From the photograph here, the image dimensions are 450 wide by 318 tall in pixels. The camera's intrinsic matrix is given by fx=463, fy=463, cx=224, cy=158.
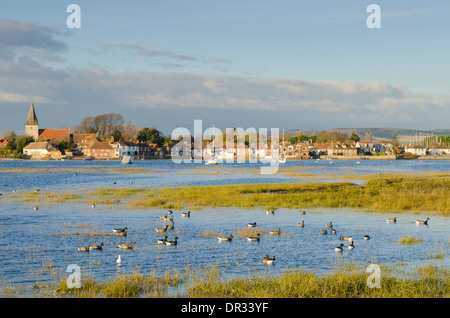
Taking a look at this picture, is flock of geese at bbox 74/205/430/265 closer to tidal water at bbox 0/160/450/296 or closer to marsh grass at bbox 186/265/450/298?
tidal water at bbox 0/160/450/296

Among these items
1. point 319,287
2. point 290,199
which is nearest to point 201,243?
point 319,287

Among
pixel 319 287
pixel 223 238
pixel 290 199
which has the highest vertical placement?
pixel 319 287

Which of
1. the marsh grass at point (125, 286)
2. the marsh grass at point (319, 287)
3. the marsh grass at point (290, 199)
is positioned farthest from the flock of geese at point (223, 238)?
the marsh grass at point (290, 199)

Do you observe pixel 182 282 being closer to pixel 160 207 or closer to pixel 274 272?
pixel 274 272

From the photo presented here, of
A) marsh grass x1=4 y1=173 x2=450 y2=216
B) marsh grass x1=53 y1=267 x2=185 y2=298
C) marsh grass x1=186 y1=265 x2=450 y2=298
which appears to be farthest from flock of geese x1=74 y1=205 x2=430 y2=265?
marsh grass x1=4 y1=173 x2=450 y2=216

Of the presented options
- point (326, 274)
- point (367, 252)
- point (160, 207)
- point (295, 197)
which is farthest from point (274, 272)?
point (295, 197)

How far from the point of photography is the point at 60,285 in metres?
18.1

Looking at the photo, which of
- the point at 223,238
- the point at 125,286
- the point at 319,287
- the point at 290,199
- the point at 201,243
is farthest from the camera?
the point at 290,199

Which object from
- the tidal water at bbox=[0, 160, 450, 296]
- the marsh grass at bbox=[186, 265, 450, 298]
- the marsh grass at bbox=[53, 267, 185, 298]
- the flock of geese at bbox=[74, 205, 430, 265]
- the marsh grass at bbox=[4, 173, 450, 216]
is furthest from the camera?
the marsh grass at bbox=[4, 173, 450, 216]

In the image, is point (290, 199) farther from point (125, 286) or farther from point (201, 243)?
point (125, 286)

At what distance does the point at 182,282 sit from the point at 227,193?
35777 millimetres

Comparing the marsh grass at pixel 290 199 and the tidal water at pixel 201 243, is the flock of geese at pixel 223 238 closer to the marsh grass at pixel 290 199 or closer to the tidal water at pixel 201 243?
the tidal water at pixel 201 243

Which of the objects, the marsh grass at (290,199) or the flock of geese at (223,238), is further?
the marsh grass at (290,199)

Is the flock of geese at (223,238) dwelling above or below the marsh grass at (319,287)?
below
